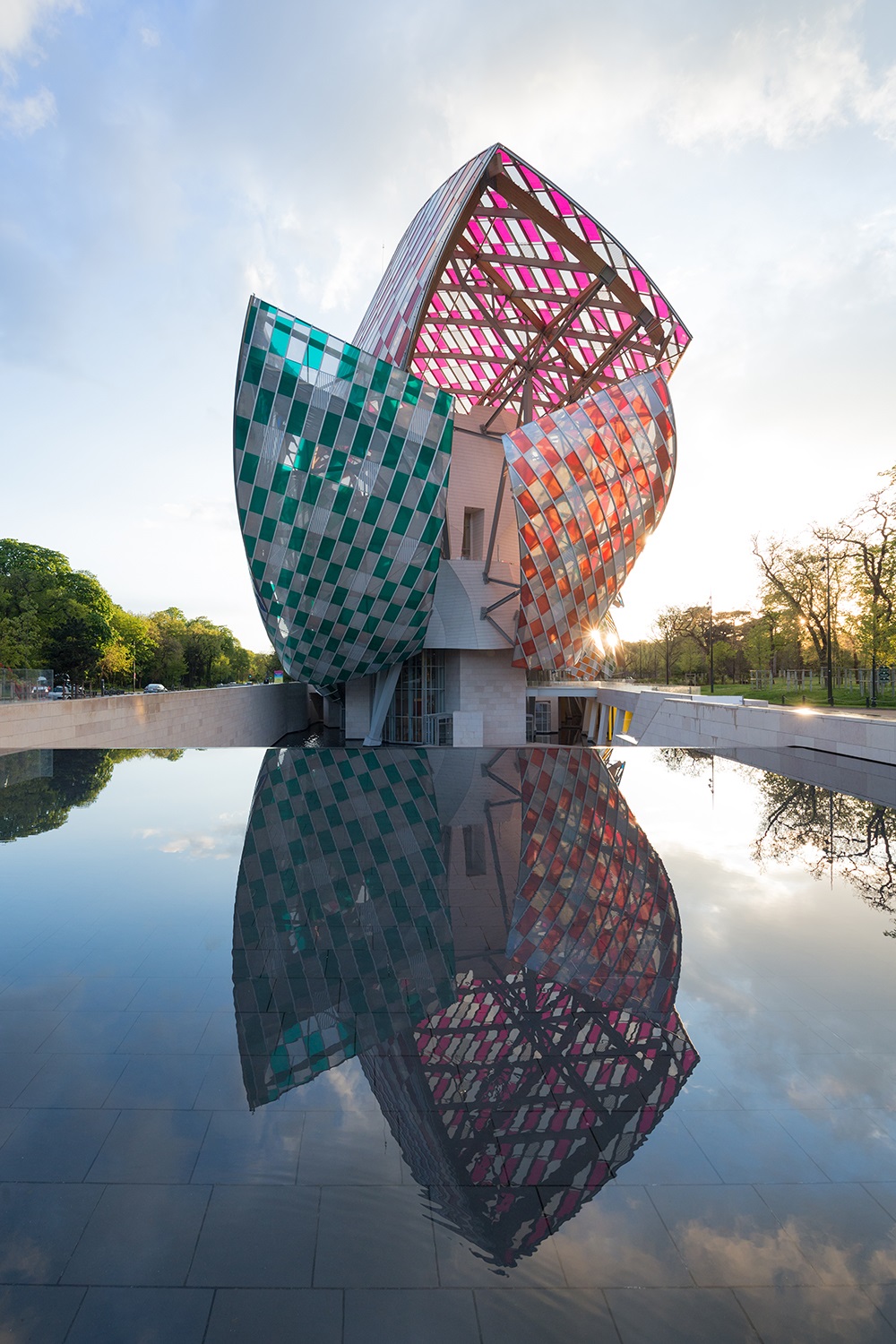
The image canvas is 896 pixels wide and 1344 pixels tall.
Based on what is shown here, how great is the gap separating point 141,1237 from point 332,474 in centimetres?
2024

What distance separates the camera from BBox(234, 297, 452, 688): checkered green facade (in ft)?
65.5

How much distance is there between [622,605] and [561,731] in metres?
9.19

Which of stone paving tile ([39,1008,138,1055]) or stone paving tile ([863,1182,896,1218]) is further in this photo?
stone paving tile ([39,1008,138,1055])

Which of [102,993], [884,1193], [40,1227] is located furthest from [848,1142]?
[102,993]

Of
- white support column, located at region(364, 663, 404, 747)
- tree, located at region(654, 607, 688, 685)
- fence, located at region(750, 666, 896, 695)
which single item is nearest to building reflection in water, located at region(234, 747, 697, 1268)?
white support column, located at region(364, 663, 404, 747)

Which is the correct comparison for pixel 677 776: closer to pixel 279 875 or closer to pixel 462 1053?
pixel 279 875

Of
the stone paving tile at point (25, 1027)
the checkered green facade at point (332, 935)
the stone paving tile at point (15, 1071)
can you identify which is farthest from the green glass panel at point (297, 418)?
the stone paving tile at point (15, 1071)

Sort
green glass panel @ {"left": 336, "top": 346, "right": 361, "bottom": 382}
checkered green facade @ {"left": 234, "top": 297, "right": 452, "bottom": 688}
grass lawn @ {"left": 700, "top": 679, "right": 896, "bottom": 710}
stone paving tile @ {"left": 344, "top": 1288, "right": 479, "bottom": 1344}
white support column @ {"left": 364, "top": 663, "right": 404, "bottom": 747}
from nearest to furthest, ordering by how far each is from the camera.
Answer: stone paving tile @ {"left": 344, "top": 1288, "right": 479, "bottom": 1344}
checkered green facade @ {"left": 234, "top": 297, "right": 452, "bottom": 688}
green glass panel @ {"left": 336, "top": 346, "right": 361, "bottom": 382}
white support column @ {"left": 364, "top": 663, "right": 404, "bottom": 747}
grass lawn @ {"left": 700, "top": 679, "right": 896, "bottom": 710}

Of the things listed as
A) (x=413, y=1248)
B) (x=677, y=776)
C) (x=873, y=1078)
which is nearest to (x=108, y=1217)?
(x=413, y=1248)

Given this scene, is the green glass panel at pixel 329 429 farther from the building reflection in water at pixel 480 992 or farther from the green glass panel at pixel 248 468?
the building reflection in water at pixel 480 992

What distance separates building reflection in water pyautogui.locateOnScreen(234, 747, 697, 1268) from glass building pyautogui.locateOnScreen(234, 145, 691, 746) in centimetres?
1465

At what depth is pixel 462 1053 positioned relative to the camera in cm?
384

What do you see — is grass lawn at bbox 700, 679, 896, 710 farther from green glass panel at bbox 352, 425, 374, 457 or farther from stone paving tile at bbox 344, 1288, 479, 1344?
stone paving tile at bbox 344, 1288, 479, 1344

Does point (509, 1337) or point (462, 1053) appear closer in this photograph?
point (509, 1337)
